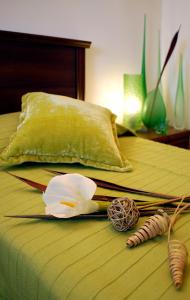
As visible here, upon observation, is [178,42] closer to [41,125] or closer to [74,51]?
[74,51]

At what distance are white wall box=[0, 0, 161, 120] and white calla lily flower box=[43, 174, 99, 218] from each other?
4.07 ft

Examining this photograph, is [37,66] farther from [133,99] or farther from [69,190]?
[69,190]

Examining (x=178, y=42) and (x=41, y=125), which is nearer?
(x=41, y=125)

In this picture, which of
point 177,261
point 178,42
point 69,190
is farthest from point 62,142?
point 178,42

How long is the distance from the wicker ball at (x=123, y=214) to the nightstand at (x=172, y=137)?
1369mm

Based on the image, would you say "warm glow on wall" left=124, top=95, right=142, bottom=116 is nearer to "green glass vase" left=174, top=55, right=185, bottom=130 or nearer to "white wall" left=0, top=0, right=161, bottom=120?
"white wall" left=0, top=0, right=161, bottom=120

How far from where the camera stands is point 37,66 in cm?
165

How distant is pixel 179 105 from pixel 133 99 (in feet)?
1.53

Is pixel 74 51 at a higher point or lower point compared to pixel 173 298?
higher

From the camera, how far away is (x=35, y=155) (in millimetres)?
1083

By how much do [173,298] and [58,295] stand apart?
8.1 inches

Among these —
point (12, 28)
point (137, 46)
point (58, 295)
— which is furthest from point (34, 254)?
point (137, 46)

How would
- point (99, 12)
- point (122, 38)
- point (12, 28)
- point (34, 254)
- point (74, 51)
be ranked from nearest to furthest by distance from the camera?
point (34, 254) < point (12, 28) < point (74, 51) < point (99, 12) < point (122, 38)

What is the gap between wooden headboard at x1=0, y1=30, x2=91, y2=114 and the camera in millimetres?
1538
